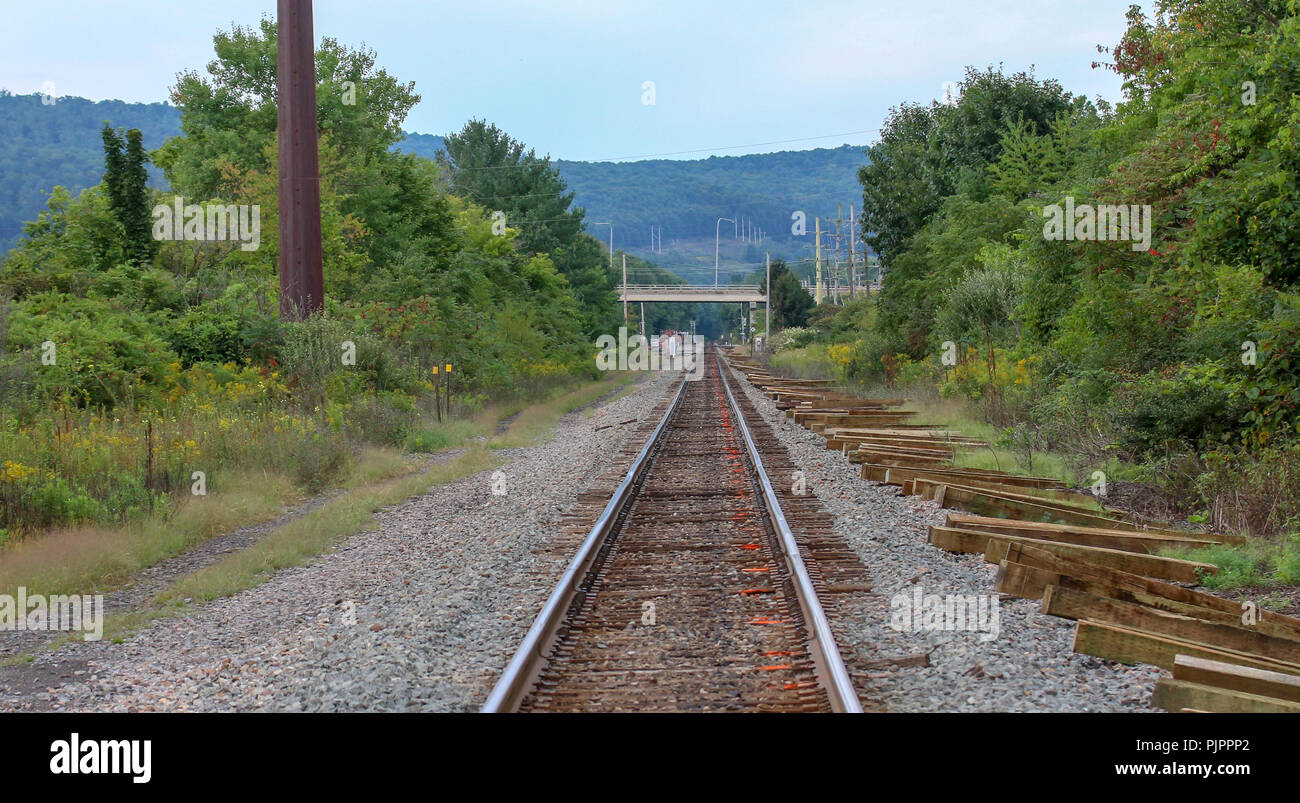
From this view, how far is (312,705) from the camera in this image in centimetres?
552

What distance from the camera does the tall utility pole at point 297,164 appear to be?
802 inches

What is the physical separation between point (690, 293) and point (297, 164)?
10260 centimetres

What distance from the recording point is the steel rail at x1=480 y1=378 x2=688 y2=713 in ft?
17.3

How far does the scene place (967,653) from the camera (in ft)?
20.1

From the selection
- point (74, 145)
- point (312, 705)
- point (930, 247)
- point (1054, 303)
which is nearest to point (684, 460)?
point (1054, 303)

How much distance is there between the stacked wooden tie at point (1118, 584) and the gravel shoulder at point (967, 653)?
0.51 ft

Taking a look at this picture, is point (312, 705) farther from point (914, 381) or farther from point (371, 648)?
point (914, 381)

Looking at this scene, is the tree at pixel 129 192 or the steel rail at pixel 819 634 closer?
the steel rail at pixel 819 634

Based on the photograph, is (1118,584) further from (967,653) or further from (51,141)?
(51,141)

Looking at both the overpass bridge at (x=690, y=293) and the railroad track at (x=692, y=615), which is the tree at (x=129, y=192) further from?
the overpass bridge at (x=690, y=293)

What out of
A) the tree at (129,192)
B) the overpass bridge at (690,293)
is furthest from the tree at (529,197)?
the overpass bridge at (690,293)

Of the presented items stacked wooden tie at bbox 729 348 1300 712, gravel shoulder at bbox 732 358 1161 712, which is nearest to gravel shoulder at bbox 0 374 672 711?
gravel shoulder at bbox 732 358 1161 712
